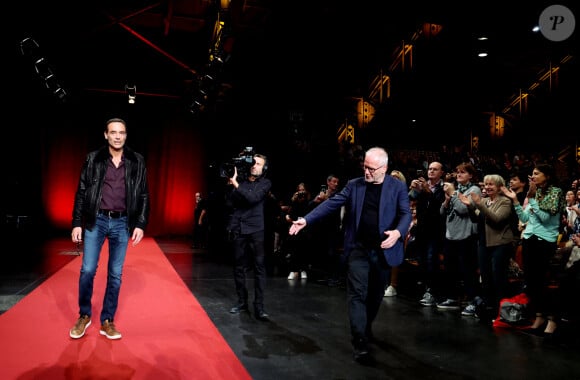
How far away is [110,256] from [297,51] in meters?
7.54

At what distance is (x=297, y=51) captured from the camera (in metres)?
9.70

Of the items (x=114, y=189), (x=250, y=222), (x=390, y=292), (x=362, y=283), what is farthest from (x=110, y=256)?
(x=390, y=292)

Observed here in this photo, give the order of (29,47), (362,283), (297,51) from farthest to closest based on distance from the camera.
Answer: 1. (297,51)
2. (29,47)
3. (362,283)

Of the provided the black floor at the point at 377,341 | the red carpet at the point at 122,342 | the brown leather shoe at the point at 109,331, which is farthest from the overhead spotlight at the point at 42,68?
the brown leather shoe at the point at 109,331

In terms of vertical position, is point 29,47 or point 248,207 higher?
point 29,47

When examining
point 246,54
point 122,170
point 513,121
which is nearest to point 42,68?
point 246,54

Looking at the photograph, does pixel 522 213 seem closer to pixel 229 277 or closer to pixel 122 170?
pixel 122 170

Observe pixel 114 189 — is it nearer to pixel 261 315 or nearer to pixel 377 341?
pixel 261 315

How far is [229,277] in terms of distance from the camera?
6.41 meters

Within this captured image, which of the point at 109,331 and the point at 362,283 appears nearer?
the point at 362,283

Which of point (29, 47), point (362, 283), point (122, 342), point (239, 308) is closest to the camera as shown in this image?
point (362, 283)

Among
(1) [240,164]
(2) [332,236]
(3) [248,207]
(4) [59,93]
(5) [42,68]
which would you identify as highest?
(5) [42,68]

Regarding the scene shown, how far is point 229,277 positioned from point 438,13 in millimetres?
5180

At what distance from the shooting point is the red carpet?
8.67 ft
